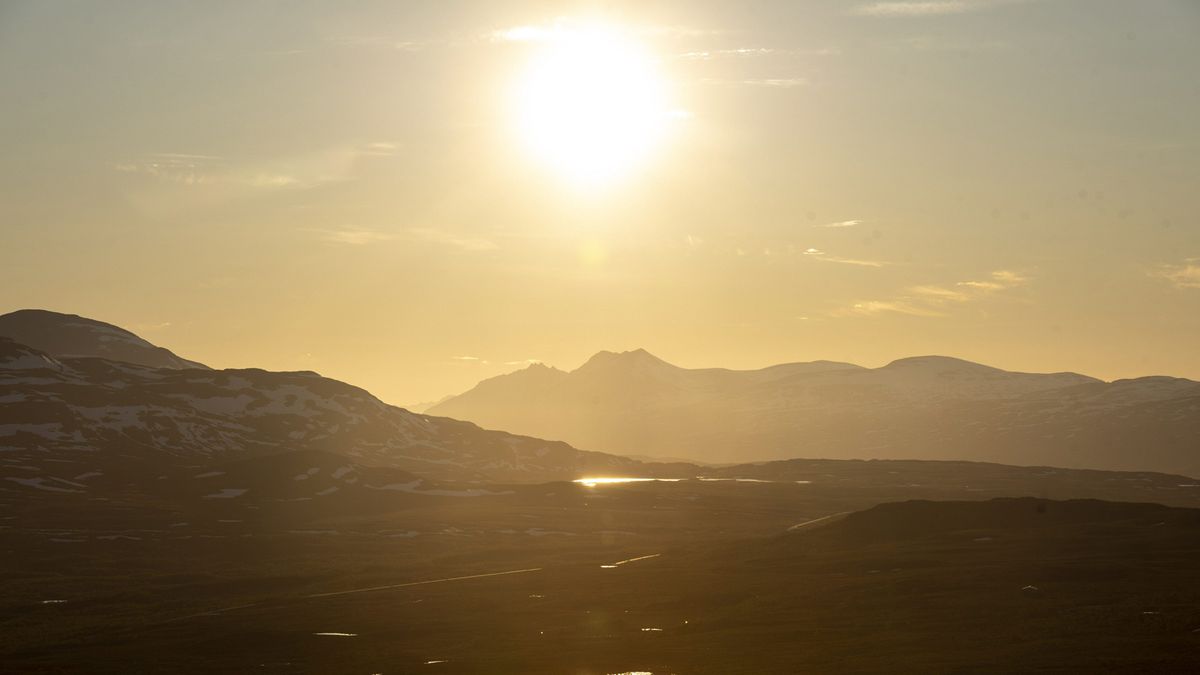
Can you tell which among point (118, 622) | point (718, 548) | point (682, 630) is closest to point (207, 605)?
point (118, 622)

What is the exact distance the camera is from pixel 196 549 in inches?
7077

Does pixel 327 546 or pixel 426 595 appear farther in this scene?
pixel 327 546

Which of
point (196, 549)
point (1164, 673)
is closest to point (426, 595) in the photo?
point (196, 549)

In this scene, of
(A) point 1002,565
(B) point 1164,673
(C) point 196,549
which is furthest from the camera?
(C) point 196,549

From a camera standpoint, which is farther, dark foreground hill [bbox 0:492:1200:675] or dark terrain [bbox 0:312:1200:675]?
dark terrain [bbox 0:312:1200:675]

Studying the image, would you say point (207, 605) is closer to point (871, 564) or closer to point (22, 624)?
point (22, 624)

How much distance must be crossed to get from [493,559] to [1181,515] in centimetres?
9421

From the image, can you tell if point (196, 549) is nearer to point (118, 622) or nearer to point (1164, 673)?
point (118, 622)

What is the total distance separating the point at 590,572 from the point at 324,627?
44719mm

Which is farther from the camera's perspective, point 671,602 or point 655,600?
point 655,600

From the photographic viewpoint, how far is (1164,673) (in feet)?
231

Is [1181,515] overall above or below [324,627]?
above

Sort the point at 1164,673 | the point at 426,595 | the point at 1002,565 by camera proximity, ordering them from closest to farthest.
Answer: the point at 1164,673 < the point at 1002,565 < the point at 426,595

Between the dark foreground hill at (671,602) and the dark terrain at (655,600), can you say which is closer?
the dark foreground hill at (671,602)
